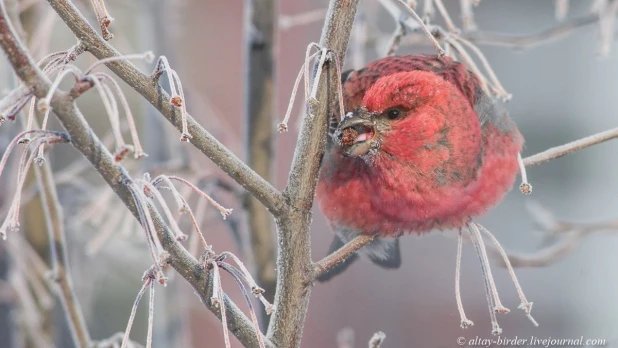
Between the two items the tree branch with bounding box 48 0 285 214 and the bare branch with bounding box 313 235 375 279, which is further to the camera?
the bare branch with bounding box 313 235 375 279

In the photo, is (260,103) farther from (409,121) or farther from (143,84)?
(143,84)

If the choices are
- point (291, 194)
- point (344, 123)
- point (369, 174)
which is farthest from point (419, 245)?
point (291, 194)

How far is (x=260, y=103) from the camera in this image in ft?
4.13

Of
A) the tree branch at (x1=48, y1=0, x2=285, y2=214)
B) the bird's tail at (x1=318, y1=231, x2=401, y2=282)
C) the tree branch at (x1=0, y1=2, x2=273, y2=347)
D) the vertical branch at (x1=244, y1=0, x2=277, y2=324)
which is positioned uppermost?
the vertical branch at (x1=244, y1=0, x2=277, y2=324)

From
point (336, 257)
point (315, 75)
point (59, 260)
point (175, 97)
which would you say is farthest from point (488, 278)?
point (59, 260)

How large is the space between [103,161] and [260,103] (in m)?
0.67

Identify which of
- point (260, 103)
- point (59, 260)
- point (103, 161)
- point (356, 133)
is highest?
point (260, 103)

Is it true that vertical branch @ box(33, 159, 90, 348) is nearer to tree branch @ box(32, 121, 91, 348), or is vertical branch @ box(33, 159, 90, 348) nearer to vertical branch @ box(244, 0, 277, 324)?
tree branch @ box(32, 121, 91, 348)

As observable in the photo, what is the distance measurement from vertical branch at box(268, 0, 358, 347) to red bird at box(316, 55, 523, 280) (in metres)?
0.20

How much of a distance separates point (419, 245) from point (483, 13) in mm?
833

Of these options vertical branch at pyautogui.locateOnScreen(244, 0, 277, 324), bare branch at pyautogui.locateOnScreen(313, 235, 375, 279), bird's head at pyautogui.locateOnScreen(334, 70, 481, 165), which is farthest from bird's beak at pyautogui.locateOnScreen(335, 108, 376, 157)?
vertical branch at pyautogui.locateOnScreen(244, 0, 277, 324)

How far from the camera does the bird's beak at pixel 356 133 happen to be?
2.97 feet

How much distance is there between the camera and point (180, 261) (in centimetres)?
65

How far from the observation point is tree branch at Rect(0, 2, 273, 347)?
563mm
